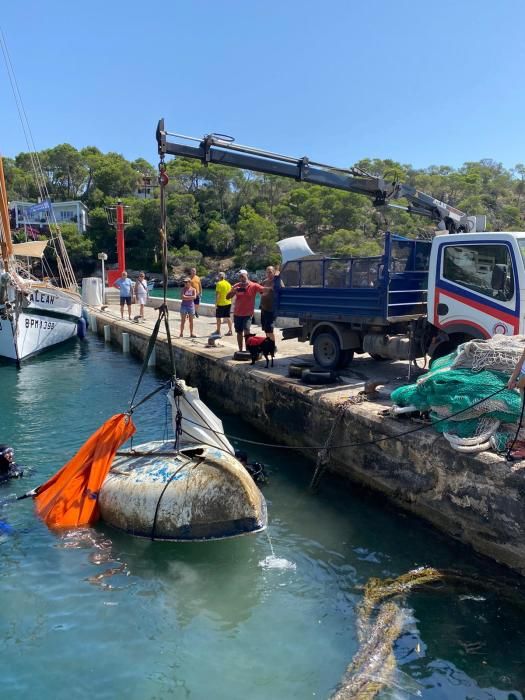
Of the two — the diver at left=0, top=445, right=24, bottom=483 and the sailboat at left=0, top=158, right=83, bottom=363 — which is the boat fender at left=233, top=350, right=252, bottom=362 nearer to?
the diver at left=0, top=445, right=24, bottom=483

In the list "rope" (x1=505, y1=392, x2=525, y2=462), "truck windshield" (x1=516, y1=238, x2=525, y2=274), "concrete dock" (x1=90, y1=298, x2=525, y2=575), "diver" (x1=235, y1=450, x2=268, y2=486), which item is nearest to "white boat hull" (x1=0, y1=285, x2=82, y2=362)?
"concrete dock" (x1=90, y1=298, x2=525, y2=575)

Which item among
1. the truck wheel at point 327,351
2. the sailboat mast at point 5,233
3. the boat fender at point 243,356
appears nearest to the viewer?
the truck wheel at point 327,351

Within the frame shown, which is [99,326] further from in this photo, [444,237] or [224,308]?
[444,237]

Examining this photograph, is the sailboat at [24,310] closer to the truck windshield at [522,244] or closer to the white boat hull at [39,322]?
the white boat hull at [39,322]

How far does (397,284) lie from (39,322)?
13.5 meters

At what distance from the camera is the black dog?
11156 mm

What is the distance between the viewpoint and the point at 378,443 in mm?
7352

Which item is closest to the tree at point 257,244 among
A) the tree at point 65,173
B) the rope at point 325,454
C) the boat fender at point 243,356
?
the tree at point 65,173

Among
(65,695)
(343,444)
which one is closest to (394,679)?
(65,695)

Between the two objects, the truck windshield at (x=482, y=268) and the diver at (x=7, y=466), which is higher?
the truck windshield at (x=482, y=268)

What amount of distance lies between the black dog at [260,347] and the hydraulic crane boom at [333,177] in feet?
10.6

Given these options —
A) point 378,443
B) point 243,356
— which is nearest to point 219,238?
point 243,356

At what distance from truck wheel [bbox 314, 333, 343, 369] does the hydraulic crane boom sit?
10.3ft

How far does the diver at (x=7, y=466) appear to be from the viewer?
774 centimetres
